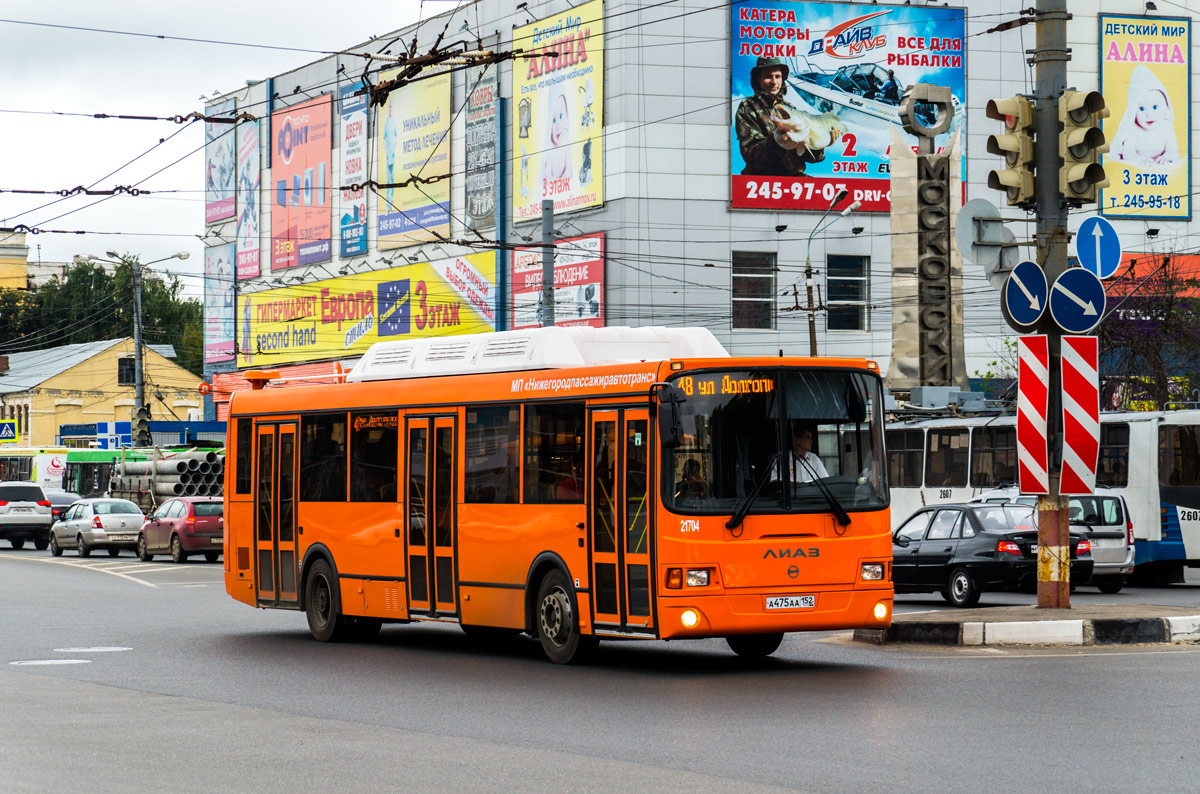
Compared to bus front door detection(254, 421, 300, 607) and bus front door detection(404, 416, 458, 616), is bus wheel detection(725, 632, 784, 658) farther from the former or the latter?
bus front door detection(254, 421, 300, 607)

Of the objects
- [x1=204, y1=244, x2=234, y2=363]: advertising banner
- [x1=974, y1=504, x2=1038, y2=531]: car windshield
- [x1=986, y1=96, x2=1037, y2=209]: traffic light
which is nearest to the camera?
[x1=986, y1=96, x2=1037, y2=209]: traffic light

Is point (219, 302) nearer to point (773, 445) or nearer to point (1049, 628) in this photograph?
point (1049, 628)

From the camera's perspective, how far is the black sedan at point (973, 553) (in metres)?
23.5

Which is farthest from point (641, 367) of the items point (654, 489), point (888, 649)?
point (888, 649)

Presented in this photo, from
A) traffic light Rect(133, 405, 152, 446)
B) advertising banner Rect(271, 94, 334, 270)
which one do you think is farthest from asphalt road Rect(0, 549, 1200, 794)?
advertising banner Rect(271, 94, 334, 270)

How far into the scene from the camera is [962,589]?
2380 centimetres

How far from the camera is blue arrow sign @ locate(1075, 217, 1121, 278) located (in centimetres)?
1677

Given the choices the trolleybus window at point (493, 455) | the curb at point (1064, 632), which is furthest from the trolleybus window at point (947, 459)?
the trolleybus window at point (493, 455)

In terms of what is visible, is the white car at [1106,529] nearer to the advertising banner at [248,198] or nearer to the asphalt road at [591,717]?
the asphalt road at [591,717]

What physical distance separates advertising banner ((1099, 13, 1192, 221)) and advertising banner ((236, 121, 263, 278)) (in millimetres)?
36378

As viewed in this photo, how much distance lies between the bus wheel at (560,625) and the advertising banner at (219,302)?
225ft

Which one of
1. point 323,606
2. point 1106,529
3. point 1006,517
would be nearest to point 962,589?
point 1006,517

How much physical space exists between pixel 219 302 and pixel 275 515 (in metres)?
66.3

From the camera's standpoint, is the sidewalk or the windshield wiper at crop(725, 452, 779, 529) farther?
the sidewalk
